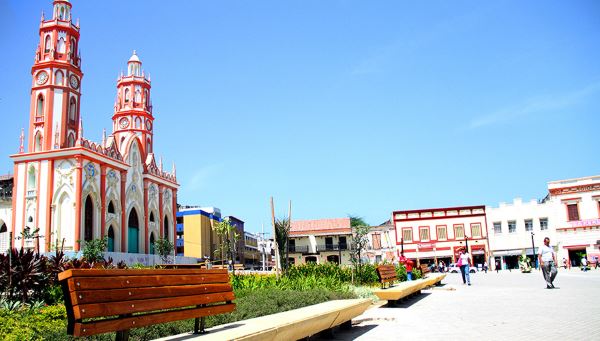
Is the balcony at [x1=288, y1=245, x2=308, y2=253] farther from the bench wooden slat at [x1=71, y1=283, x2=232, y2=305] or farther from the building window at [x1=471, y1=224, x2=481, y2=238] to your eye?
the bench wooden slat at [x1=71, y1=283, x2=232, y2=305]

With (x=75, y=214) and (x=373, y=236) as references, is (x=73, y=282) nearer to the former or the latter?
(x=75, y=214)

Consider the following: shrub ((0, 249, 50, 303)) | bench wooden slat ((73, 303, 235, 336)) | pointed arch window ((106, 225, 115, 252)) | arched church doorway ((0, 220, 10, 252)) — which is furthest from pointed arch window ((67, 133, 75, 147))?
bench wooden slat ((73, 303, 235, 336))

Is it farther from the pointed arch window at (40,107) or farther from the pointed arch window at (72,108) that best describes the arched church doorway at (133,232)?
the pointed arch window at (40,107)

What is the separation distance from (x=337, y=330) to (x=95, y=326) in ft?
16.8

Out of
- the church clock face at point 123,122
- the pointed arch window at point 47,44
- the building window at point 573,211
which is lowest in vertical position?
the building window at point 573,211

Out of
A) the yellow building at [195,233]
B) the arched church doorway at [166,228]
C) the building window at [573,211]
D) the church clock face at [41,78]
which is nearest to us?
the church clock face at [41,78]

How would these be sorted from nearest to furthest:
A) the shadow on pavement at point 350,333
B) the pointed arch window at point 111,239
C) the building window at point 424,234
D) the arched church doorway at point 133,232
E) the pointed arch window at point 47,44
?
the shadow on pavement at point 350,333 < the pointed arch window at point 47,44 < the pointed arch window at point 111,239 < the arched church doorway at point 133,232 < the building window at point 424,234

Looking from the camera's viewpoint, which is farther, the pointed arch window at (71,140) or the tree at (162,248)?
the tree at (162,248)

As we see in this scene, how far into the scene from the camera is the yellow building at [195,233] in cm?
7256

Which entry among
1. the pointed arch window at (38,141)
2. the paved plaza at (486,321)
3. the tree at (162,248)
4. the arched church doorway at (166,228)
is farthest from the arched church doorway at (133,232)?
the paved plaza at (486,321)

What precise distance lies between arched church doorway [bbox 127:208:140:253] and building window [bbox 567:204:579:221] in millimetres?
44175

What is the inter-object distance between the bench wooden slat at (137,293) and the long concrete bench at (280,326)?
0.39 meters

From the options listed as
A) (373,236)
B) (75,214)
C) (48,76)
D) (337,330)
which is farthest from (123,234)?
(337,330)

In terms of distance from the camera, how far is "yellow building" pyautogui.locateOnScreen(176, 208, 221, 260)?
72.6 metres
